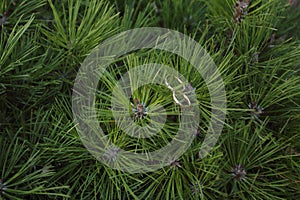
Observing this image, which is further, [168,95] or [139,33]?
[139,33]

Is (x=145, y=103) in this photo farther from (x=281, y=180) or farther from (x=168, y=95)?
(x=281, y=180)

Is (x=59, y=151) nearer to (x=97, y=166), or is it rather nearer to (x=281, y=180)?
(x=97, y=166)

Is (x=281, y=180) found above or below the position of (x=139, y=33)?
below

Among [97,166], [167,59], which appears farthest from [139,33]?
[97,166]

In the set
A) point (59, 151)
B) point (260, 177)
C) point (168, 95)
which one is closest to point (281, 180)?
point (260, 177)

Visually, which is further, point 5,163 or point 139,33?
point 139,33

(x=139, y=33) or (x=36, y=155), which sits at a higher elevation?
(x=139, y=33)
